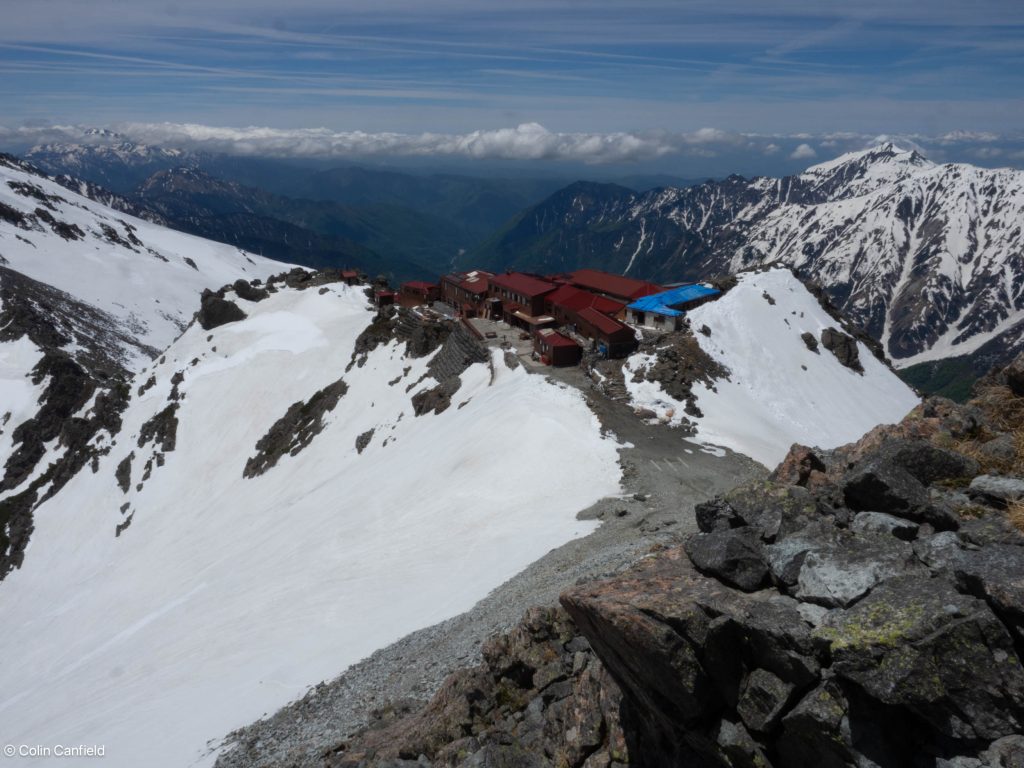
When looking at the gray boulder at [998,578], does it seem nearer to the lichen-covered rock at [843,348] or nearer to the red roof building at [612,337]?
the red roof building at [612,337]

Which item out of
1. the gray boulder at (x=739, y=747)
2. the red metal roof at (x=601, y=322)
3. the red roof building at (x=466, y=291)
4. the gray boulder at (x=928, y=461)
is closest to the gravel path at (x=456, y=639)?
the gray boulder at (x=928, y=461)

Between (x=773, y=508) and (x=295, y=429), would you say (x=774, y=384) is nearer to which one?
(x=773, y=508)

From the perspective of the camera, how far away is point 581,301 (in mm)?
81438

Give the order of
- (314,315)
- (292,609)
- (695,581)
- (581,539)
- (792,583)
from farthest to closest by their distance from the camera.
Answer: (314,315) < (292,609) < (581,539) < (695,581) < (792,583)

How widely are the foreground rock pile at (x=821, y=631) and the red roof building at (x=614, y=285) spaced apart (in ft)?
A: 223

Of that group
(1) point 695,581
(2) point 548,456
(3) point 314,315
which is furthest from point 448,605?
(3) point 314,315

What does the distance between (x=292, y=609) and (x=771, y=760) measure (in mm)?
32101

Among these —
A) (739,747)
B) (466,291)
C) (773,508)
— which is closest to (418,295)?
(466,291)

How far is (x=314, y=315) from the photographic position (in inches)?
4119

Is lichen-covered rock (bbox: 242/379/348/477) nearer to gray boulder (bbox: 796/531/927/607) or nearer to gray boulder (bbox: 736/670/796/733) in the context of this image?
gray boulder (bbox: 736/670/796/733)

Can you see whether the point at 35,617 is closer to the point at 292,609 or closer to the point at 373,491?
the point at 373,491

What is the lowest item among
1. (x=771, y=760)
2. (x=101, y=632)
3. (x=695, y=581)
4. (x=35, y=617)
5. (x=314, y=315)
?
(x=35, y=617)

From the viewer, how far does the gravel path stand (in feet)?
73.2

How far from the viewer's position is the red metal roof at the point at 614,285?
83.7 m
